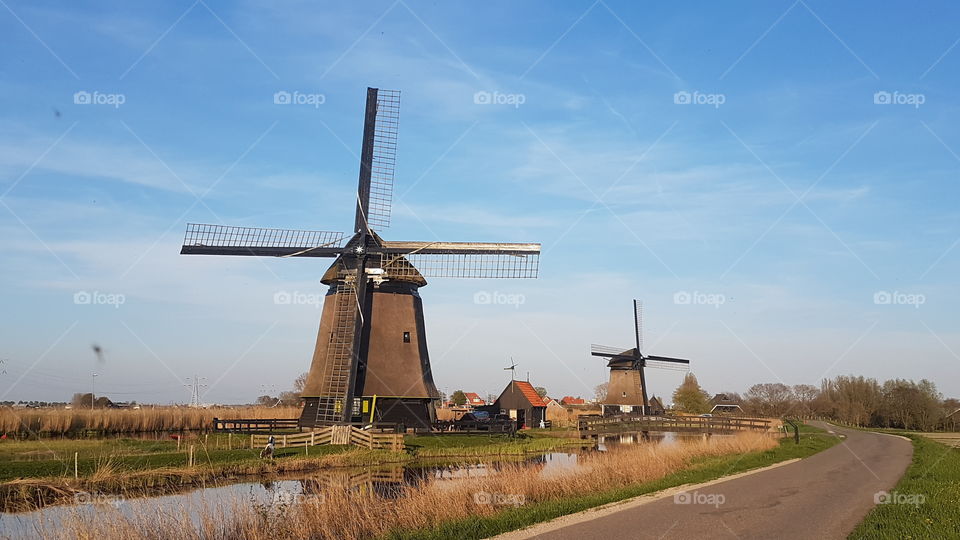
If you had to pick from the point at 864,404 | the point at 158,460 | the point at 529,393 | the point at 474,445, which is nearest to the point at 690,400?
the point at 864,404

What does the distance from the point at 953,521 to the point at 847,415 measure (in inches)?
3176

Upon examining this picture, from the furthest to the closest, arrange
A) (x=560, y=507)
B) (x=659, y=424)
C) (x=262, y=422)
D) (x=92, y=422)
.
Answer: (x=659, y=424), (x=92, y=422), (x=262, y=422), (x=560, y=507)

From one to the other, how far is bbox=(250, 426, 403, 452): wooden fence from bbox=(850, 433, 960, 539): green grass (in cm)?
1663

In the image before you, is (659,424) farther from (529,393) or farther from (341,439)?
(341,439)

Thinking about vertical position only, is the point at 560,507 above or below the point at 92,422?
below

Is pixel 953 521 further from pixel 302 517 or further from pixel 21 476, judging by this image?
pixel 21 476

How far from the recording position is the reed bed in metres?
10.9

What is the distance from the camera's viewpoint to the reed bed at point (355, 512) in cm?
1087

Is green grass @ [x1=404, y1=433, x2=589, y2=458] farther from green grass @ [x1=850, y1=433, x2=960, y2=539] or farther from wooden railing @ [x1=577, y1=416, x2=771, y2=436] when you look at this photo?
green grass @ [x1=850, y1=433, x2=960, y2=539]

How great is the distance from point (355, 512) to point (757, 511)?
22.7 ft

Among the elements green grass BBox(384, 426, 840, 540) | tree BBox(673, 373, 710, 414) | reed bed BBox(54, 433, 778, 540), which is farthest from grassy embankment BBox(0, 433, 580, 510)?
tree BBox(673, 373, 710, 414)

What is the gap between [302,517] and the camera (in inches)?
482

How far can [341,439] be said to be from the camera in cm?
2809

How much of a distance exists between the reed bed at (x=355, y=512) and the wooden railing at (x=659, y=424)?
2338cm
